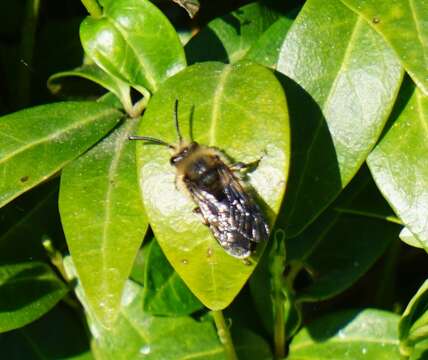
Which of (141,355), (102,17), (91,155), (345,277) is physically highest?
(102,17)

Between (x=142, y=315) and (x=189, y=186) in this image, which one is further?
(x=142, y=315)

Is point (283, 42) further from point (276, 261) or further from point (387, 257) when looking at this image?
point (387, 257)

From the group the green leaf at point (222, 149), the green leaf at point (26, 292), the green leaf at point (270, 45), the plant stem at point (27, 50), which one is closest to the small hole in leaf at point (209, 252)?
the green leaf at point (222, 149)

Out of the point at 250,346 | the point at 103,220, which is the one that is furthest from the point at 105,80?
the point at 250,346

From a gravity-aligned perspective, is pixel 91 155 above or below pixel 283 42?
below

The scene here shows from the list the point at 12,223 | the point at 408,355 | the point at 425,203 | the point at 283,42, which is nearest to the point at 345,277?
the point at 408,355

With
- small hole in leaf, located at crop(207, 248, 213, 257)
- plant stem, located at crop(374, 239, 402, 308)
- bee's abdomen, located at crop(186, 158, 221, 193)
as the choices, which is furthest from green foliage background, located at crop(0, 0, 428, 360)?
plant stem, located at crop(374, 239, 402, 308)
